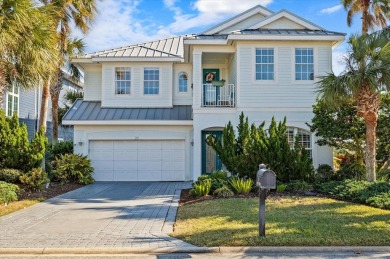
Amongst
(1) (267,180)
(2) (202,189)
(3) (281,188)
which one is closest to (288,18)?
(3) (281,188)

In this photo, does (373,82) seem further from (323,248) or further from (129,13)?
(129,13)

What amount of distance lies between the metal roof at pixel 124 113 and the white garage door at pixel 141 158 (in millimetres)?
1183

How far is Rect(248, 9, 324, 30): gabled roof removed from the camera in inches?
684

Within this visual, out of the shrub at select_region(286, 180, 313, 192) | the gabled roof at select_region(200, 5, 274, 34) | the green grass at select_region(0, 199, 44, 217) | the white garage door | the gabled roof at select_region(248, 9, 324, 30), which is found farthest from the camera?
the gabled roof at select_region(200, 5, 274, 34)

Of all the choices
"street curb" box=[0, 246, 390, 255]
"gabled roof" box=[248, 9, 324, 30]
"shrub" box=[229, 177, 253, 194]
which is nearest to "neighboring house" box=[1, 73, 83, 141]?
"gabled roof" box=[248, 9, 324, 30]

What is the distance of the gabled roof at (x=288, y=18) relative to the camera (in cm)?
1738

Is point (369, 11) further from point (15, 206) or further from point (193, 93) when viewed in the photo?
point (15, 206)

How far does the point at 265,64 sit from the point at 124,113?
24.0 ft

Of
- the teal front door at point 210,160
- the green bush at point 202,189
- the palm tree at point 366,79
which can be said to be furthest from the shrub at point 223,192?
the teal front door at point 210,160

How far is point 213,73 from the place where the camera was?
65.2 ft

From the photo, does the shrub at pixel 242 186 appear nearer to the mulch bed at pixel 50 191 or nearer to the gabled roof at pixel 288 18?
the mulch bed at pixel 50 191

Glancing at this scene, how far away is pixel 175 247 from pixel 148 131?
476 inches

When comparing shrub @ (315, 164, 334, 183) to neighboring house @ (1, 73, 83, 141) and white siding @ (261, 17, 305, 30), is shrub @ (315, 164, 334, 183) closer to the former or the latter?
white siding @ (261, 17, 305, 30)

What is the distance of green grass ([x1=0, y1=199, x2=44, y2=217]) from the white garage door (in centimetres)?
650
